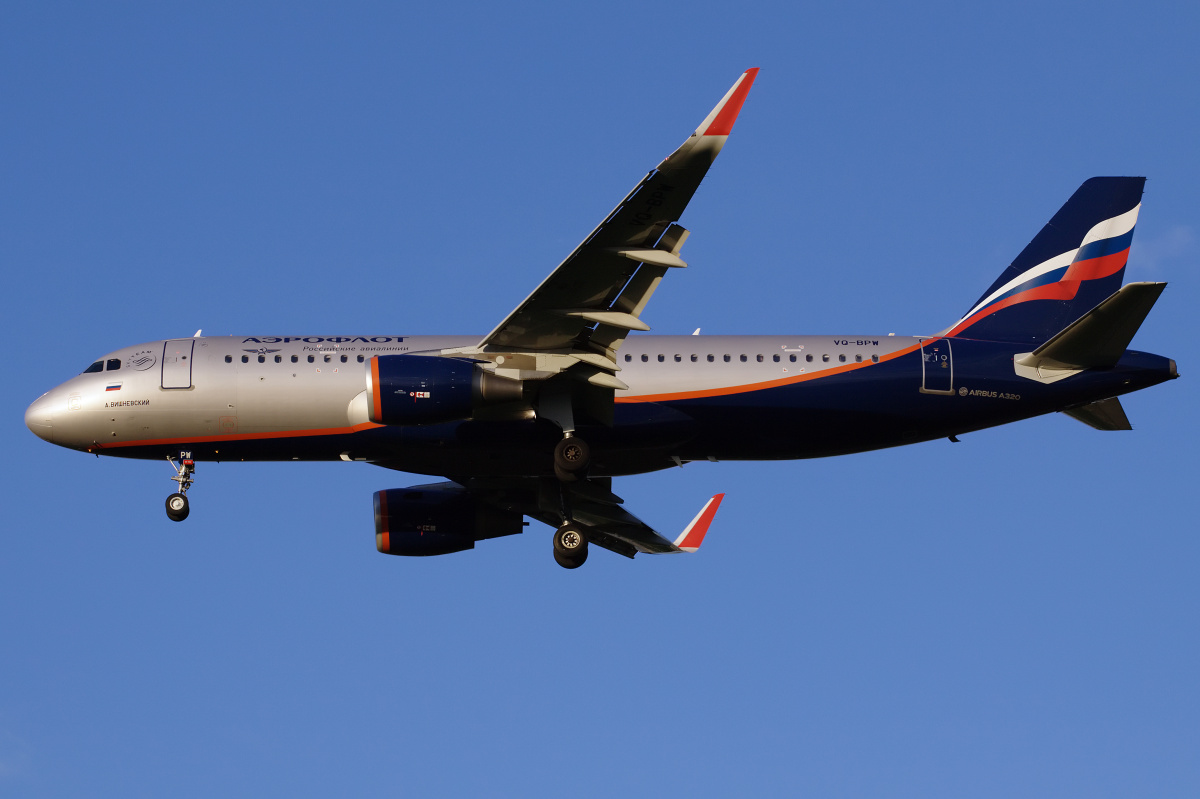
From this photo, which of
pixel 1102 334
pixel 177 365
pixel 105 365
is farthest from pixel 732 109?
pixel 105 365

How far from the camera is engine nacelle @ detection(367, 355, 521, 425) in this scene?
3441 centimetres

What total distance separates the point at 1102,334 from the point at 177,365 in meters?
23.4

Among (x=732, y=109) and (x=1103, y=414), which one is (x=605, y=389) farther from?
(x=1103, y=414)

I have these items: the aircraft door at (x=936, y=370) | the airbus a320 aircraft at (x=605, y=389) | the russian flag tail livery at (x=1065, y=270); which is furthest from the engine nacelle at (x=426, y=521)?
the russian flag tail livery at (x=1065, y=270)

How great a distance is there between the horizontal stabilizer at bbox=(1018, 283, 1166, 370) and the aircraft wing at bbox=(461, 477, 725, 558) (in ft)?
34.6

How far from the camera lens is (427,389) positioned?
34.4 m

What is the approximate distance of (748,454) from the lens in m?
38.1

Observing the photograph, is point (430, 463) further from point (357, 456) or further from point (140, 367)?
point (140, 367)

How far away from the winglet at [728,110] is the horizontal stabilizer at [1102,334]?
425 inches

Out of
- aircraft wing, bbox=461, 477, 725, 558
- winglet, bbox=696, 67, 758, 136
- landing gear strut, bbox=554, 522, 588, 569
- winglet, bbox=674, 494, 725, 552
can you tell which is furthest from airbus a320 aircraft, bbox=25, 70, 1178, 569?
winglet, bbox=696, 67, 758, 136

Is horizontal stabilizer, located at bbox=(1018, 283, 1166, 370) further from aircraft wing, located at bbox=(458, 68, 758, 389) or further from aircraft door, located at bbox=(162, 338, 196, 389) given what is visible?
aircraft door, located at bbox=(162, 338, 196, 389)

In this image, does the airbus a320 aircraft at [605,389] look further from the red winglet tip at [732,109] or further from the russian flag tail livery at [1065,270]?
the red winglet tip at [732,109]

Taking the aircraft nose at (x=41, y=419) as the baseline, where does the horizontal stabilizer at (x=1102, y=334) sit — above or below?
below

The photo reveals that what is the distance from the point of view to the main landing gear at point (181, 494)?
39.2 m
